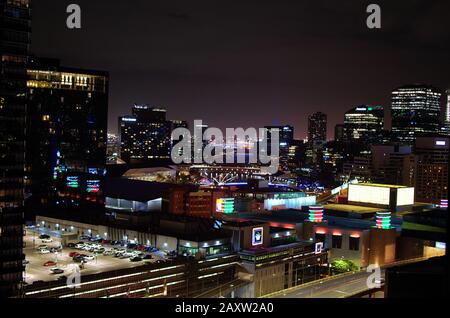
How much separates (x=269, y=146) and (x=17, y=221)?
236 ft

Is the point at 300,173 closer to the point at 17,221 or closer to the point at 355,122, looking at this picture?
the point at 355,122

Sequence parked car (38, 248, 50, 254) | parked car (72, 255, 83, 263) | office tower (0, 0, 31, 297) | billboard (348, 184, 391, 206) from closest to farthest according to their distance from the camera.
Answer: office tower (0, 0, 31, 297)
parked car (72, 255, 83, 263)
parked car (38, 248, 50, 254)
billboard (348, 184, 391, 206)

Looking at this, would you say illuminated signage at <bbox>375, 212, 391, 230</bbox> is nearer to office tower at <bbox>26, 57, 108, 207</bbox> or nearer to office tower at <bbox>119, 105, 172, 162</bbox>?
office tower at <bbox>26, 57, 108, 207</bbox>

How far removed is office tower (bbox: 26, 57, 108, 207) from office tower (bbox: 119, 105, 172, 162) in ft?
102

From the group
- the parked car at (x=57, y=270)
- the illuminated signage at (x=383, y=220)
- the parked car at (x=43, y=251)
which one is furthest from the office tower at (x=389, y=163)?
the parked car at (x=57, y=270)

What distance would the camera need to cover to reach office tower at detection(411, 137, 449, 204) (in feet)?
148

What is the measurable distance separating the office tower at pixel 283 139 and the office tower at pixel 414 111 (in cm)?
1649

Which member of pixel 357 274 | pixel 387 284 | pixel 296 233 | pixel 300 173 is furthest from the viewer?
pixel 300 173

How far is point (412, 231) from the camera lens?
22.1 m

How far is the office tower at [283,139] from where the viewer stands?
8344cm

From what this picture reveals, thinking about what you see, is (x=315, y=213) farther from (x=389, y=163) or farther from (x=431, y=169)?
(x=389, y=163)

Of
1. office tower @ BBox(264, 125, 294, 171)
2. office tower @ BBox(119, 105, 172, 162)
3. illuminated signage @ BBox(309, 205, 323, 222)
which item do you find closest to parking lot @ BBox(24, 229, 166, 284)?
illuminated signage @ BBox(309, 205, 323, 222)

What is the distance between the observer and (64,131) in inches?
1697

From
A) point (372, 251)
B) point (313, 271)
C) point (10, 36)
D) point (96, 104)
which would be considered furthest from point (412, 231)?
point (96, 104)
